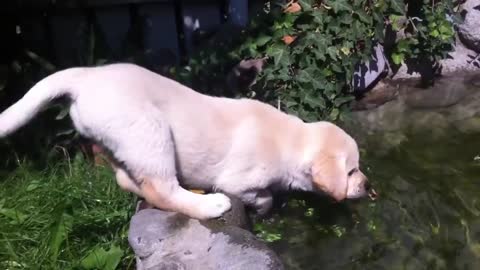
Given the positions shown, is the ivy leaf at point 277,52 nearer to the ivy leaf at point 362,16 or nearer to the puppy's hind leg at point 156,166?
the ivy leaf at point 362,16

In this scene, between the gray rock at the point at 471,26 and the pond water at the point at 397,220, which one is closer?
the pond water at the point at 397,220

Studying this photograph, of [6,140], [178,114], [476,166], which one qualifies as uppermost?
[178,114]

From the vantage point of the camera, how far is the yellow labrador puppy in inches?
123

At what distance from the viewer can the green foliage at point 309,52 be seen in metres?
4.66

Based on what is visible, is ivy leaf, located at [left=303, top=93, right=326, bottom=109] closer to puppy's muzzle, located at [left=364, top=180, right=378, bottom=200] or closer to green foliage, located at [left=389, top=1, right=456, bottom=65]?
puppy's muzzle, located at [left=364, top=180, right=378, bottom=200]

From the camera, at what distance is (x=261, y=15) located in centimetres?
514

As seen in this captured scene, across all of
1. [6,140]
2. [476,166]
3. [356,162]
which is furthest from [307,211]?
[6,140]

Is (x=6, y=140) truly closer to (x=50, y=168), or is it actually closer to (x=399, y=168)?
(x=50, y=168)

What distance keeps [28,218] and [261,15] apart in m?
2.30

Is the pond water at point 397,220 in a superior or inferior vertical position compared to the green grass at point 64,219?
inferior

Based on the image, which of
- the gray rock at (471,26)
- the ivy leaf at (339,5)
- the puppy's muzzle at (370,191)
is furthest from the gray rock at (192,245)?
the gray rock at (471,26)

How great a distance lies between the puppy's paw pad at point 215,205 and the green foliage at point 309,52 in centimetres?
139

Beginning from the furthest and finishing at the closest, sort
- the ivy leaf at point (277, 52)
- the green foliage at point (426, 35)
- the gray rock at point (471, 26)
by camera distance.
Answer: the gray rock at point (471, 26)
the green foliage at point (426, 35)
the ivy leaf at point (277, 52)

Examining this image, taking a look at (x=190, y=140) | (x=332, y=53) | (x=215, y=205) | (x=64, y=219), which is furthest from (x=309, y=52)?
(x=64, y=219)
